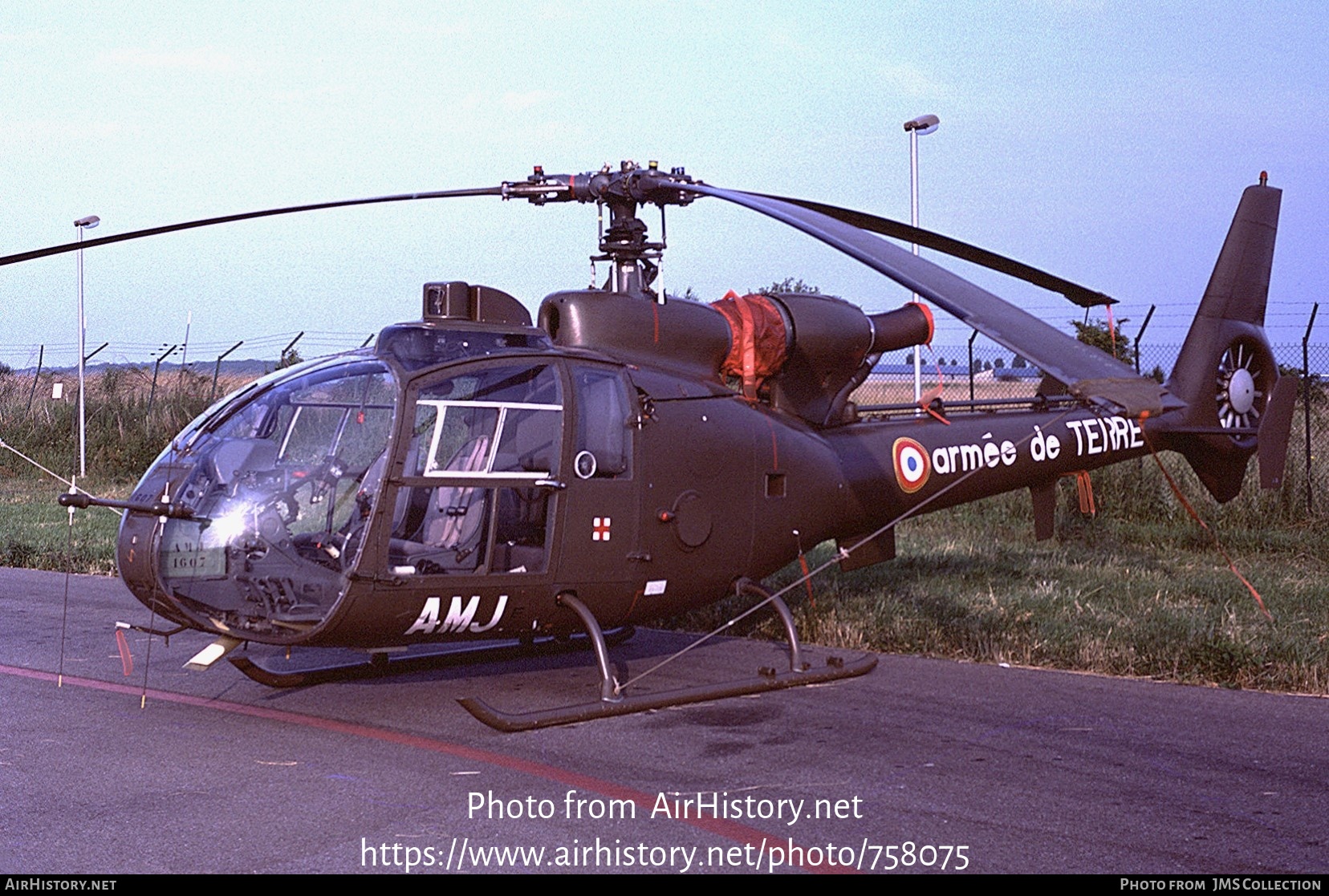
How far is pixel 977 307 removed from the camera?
567 centimetres

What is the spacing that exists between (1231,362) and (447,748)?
7.72 metres

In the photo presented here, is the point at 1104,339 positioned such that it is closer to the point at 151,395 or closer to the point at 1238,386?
the point at 1238,386

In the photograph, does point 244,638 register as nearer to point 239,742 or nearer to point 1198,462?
point 239,742

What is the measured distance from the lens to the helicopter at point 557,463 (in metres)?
6.86

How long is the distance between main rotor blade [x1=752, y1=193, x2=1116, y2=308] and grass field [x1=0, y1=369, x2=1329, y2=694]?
282 centimetres

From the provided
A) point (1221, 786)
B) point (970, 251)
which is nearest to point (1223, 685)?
point (1221, 786)

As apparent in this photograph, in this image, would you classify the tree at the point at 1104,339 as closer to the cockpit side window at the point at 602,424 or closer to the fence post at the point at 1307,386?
the fence post at the point at 1307,386

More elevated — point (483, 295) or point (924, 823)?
point (483, 295)

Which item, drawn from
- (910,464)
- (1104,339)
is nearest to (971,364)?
(1104,339)

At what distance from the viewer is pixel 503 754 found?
653cm

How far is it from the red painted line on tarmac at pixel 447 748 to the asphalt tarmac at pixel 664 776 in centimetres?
2

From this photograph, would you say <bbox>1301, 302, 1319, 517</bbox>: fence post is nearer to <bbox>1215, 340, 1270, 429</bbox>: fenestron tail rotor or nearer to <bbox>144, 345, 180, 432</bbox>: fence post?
<bbox>1215, 340, 1270, 429</bbox>: fenestron tail rotor

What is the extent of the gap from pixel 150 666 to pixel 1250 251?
9.28m

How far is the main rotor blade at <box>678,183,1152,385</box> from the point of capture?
5352 mm
